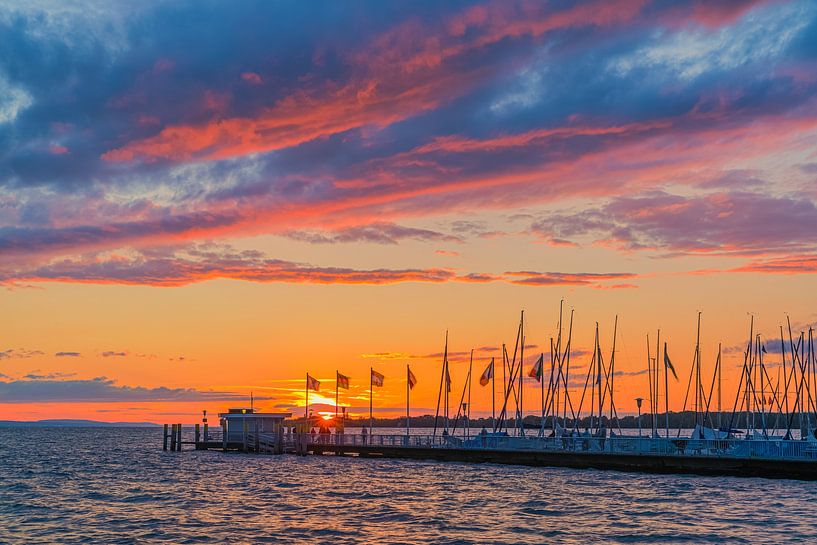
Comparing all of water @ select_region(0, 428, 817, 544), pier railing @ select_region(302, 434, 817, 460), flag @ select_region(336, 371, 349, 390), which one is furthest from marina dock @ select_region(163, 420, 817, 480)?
flag @ select_region(336, 371, 349, 390)

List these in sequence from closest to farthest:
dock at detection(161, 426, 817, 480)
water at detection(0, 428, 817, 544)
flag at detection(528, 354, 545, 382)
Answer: water at detection(0, 428, 817, 544) → dock at detection(161, 426, 817, 480) → flag at detection(528, 354, 545, 382)

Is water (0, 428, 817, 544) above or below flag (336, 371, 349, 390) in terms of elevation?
below

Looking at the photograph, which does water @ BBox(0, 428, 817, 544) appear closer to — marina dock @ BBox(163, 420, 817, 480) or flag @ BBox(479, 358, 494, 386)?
marina dock @ BBox(163, 420, 817, 480)

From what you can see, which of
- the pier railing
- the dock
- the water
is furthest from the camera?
the pier railing

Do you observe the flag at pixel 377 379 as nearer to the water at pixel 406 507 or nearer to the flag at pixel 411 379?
the flag at pixel 411 379

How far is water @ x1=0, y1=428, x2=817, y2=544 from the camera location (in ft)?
136

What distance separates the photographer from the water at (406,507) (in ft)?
136

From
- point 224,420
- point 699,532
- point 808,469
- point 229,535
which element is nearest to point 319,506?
point 229,535

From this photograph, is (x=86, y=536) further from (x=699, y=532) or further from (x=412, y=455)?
(x=412, y=455)

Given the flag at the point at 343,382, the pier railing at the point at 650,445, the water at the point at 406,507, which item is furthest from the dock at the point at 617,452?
the flag at the point at 343,382

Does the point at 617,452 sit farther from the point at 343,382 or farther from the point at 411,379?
the point at 343,382

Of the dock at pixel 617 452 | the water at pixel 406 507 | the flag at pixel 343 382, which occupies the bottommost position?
Result: the water at pixel 406 507

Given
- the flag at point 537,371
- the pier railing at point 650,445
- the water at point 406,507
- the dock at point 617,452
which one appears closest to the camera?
the water at point 406,507

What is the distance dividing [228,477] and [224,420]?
3462 cm
